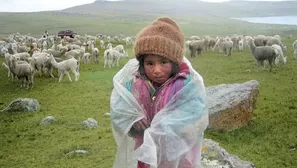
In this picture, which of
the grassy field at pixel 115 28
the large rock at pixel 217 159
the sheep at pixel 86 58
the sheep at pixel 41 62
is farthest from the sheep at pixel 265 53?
the grassy field at pixel 115 28

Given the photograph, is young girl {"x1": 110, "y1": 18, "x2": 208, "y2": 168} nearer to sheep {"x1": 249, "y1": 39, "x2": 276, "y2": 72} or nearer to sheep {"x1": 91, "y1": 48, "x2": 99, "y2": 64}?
sheep {"x1": 249, "y1": 39, "x2": 276, "y2": 72}

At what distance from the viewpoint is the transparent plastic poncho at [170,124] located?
2.46m

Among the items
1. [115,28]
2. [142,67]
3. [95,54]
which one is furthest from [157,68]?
[115,28]

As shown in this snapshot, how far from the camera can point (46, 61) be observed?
19.0 m

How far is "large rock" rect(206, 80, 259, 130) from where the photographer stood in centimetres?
946

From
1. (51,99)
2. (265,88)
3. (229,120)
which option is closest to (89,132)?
(229,120)

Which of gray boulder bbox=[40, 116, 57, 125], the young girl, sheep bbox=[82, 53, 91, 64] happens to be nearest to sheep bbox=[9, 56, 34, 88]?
gray boulder bbox=[40, 116, 57, 125]

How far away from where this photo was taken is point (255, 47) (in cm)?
1978

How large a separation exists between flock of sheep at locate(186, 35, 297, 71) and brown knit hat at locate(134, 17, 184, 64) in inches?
671

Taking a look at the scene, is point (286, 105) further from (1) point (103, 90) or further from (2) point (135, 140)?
(2) point (135, 140)

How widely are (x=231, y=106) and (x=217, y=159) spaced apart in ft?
14.0

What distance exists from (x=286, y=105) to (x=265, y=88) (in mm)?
3056

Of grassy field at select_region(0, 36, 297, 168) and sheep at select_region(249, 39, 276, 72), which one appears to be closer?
grassy field at select_region(0, 36, 297, 168)

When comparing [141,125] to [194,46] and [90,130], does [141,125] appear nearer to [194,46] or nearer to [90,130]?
[90,130]
